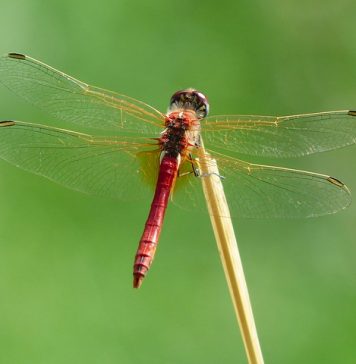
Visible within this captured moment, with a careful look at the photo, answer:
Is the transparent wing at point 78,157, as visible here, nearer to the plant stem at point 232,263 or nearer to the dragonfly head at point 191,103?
the dragonfly head at point 191,103

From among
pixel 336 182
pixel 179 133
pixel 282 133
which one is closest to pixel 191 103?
pixel 179 133

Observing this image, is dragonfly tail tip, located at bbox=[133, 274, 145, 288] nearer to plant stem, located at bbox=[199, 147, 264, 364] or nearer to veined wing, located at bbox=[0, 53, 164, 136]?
plant stem, located at bbox=[199, 147, 264, 364]

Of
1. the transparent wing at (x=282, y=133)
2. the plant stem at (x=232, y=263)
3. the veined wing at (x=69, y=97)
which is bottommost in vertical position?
the plant stem at (x=232, y=263)

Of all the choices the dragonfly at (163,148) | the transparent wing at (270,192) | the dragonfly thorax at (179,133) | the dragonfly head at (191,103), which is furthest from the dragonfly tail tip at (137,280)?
the dragonfly head at (191,103)

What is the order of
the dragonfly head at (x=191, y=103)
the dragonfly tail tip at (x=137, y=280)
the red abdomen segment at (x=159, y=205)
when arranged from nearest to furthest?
the dragonfly tail tip at (x=137, y=280)
the red abdomen segment at (x=159, y=205)
the dragonfly head at (x=191, y=103)

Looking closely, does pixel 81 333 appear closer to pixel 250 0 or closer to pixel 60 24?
pixel 60 24

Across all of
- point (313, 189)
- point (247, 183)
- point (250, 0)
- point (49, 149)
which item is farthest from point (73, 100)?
point (250, 0)

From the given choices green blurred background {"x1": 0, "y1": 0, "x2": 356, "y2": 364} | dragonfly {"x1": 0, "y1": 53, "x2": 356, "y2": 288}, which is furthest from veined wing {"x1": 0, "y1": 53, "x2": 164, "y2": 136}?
green blurred background {"x1": 0, "y1": 0, "x2": 356, "y2": 364}

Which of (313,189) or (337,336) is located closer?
(313,189)
